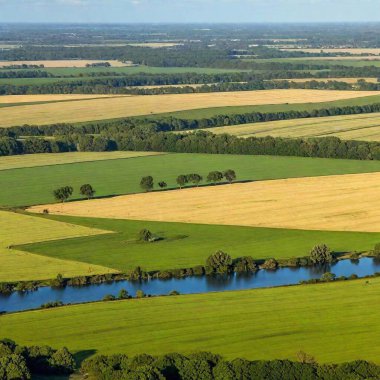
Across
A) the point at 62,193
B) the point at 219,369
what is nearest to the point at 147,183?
the point at 62,193

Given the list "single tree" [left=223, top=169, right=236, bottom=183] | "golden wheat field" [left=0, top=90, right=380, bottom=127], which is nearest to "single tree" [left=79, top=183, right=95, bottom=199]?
"single tree" [left=223, top=169, right=236, bottom=183]

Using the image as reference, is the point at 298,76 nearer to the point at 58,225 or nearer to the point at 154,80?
the point at 154,80

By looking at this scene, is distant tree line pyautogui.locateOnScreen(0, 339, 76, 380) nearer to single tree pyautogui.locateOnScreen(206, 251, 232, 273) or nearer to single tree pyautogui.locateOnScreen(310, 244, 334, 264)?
single tree pyautogui.locateOnScreen(206, 251, 232, 273)

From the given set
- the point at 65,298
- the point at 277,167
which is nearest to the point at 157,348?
the point at 65,298

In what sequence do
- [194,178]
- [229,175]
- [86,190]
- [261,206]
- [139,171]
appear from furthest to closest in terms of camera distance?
[139,171]
[229,175]
[194,178]
[86,190]
[261,206]

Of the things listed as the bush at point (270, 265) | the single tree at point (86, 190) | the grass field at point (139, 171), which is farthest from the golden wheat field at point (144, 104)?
the bush at point (270, 265)

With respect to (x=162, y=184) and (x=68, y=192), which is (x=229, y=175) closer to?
(x=162, y=184)

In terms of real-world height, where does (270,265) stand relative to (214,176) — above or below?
above
